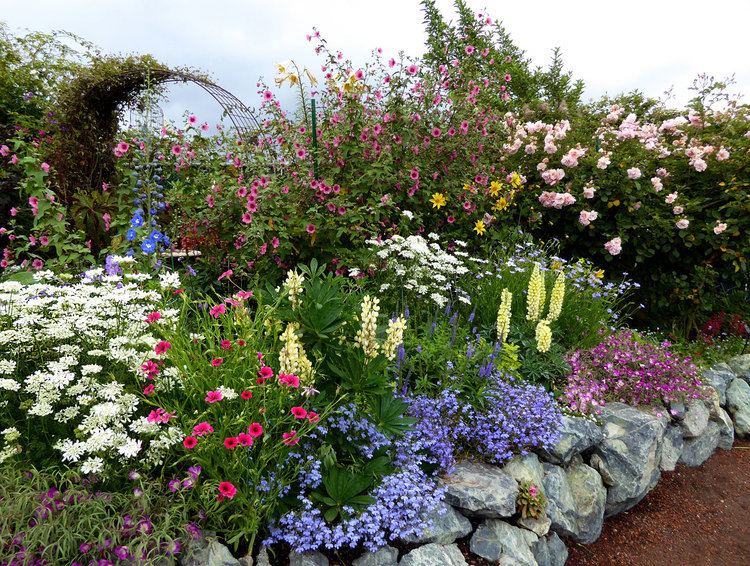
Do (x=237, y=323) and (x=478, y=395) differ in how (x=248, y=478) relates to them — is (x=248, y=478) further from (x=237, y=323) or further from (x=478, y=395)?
(x=478, y=395)

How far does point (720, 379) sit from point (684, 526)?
6.62ft

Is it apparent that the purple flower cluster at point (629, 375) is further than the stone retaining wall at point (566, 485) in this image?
Yes

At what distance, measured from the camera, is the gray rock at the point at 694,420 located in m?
4.33

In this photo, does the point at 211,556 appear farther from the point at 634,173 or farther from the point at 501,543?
the point at 634,173

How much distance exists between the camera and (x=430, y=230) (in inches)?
216

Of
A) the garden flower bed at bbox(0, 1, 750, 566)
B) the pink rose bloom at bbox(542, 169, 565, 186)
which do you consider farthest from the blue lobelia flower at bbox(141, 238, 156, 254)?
the pink rose bloom at bbox(542, 169, 565, 186)

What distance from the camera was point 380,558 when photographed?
7.46 ft

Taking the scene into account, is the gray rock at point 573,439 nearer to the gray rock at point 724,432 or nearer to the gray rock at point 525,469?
the gray rock at point 525,469

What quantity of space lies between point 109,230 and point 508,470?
4.43 m

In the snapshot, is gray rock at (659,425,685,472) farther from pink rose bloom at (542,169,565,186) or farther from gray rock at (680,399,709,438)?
pink rose bloom at (542,169,565,186)

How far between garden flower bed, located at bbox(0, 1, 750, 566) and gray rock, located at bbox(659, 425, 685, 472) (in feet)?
0.07

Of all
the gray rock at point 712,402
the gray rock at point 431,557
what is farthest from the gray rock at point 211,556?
the gray rock at point 712,402

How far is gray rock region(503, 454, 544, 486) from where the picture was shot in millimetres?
2980

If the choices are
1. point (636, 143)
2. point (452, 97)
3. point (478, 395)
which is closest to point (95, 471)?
point (478, 395)
